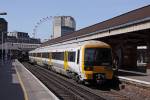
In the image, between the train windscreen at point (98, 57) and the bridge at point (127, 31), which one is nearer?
the train windscreen at point (98, 57)

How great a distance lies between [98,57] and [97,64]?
0.51 metres

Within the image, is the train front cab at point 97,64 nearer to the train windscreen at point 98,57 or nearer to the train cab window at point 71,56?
the train windscreen at point 98,57

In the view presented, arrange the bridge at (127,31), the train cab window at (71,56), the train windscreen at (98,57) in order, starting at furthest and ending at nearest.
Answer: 1. the bridge at (127,31)
2. the train cab window at (71,56)
3. the train windscreen at (98,57)

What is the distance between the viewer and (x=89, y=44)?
24.9 m

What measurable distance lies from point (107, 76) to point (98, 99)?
17.2 ft

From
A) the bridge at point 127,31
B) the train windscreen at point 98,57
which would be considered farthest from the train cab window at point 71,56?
the bridge at point 127,31

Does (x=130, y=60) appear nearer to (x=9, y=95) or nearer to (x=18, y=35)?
(x=9, y=95)

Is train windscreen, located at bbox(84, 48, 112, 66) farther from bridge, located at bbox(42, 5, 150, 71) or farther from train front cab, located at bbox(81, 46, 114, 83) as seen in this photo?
bridge, located at bbox(42, 5, 150, 71)

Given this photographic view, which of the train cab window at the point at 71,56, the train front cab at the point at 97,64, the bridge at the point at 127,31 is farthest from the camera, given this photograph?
the bridge at the point at 127,31

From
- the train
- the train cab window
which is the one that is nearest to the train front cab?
the train

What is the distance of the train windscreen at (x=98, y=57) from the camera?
24.2 m

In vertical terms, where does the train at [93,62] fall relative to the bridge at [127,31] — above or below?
below

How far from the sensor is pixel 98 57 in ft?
80.3

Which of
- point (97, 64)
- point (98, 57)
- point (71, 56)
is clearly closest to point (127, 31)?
point (71, 56)
